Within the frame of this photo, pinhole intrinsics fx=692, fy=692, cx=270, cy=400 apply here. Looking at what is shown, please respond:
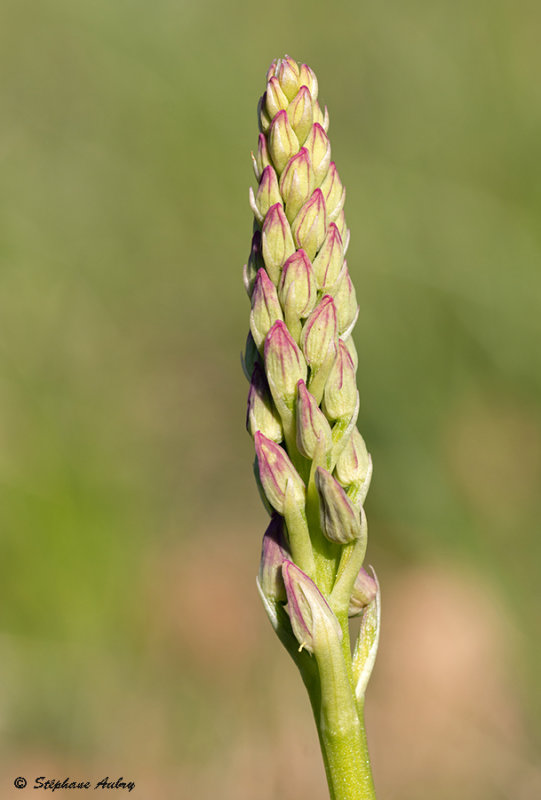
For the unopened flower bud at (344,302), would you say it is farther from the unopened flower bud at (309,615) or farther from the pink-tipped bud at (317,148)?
the unopened flower bud at (309,615)

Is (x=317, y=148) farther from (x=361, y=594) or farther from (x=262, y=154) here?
(x=361, y=594)

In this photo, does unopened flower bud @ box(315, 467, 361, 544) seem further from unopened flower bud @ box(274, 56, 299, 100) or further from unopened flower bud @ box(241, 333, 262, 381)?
unopened flower bud @ box(274, 56, 299, 100)

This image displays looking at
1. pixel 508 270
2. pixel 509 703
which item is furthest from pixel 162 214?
pixel 509 703

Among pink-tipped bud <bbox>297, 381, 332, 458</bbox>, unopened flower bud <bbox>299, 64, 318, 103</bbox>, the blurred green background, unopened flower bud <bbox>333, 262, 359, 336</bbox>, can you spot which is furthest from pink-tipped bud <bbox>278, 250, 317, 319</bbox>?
the blurred green background

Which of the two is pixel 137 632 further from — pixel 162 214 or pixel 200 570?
pixel 162 214

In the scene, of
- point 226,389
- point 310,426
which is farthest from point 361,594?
point 226,389
